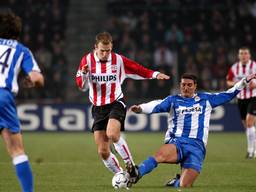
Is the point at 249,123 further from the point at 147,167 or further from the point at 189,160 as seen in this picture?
the point at 147,167

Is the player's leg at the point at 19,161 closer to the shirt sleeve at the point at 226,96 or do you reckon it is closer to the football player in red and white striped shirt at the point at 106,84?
the football player in red and white striped shirt at the point at 106,84

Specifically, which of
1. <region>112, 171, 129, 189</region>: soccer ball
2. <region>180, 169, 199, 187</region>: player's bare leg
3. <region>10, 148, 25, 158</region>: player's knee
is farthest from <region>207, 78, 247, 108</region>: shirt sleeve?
<region>10, 148, 25, 158</region>: player's knee

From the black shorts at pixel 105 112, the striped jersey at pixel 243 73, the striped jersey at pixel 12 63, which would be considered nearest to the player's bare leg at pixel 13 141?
the striped jersey at pixel 12 63

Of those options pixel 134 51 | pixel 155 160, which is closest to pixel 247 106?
pixel 155 160

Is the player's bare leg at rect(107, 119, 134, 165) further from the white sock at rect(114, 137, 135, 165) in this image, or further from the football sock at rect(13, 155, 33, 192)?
the football sock at rect(13, 155, 33, 192)

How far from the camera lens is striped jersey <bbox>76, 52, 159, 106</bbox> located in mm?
9336

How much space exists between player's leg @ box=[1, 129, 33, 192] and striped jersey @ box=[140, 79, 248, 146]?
273cm

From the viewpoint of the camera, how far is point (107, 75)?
30.9 feet

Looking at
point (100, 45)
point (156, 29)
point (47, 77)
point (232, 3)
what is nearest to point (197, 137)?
point (100, 45)

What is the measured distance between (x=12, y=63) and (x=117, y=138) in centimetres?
258

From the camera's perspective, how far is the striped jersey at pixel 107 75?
9.34m

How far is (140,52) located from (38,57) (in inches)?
116

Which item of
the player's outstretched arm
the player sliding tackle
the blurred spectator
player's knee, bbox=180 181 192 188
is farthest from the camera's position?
the blurred spectator

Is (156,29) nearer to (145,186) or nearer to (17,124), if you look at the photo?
(145,186)
